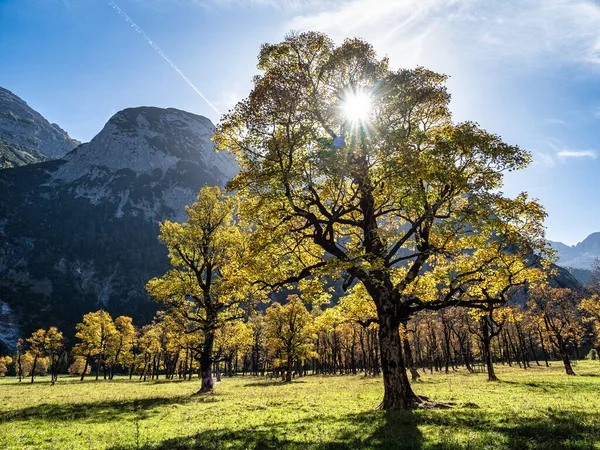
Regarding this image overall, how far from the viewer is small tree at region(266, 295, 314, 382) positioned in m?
60.0

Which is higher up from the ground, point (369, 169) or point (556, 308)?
point (369, 169)

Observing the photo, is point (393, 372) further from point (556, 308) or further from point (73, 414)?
point (556, 308)

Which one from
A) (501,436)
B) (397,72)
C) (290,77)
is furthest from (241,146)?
(501,436)

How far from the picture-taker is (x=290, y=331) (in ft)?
199

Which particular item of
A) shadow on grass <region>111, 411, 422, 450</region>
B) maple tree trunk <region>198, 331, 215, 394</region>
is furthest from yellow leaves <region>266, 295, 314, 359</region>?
shadow on grass <region>111, 411, 422, 450</region>

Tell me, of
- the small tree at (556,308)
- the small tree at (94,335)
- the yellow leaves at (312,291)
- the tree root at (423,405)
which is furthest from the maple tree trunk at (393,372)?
the small tree at (94,335)

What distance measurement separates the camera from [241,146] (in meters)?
17.0

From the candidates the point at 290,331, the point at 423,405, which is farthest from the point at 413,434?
the point at 290,331

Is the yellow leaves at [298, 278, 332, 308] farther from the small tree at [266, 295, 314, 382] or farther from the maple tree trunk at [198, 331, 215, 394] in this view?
the small tree at [266, 295, 314, 382]

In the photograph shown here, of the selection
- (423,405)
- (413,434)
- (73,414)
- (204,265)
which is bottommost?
(73,414)

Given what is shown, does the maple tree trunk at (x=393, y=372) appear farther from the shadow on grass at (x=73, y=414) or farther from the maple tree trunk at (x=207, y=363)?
the maple tree trunk at (x=207, y=363)

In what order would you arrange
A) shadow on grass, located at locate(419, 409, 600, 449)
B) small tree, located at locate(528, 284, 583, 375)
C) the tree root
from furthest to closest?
small tree, located at locate(528, 284, 583, 375) → the tree root → shadow on grass, located at locate(419, 409, 600, 449)

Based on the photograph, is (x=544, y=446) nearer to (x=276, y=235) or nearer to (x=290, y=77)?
(x=276, y=235)

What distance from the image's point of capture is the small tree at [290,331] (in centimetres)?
5997
